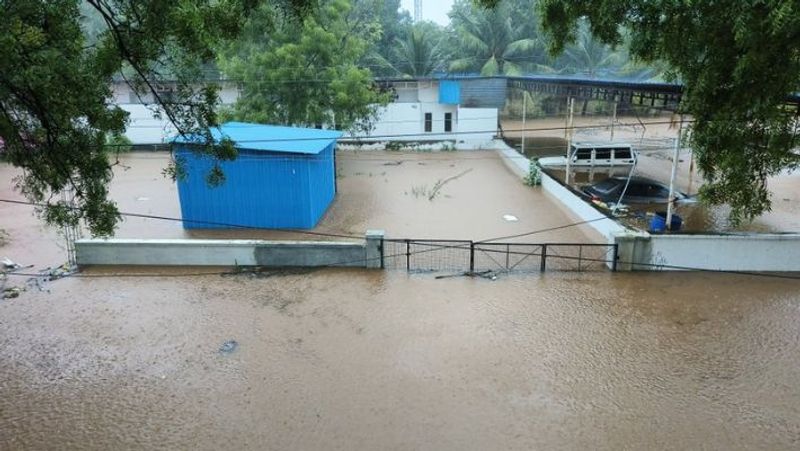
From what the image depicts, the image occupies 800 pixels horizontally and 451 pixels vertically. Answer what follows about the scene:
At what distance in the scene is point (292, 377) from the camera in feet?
29.0

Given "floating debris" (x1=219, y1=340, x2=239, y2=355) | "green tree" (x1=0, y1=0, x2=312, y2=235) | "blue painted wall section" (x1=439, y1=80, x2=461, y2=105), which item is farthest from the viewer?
"blue painted wall section" (x1=439, y1=80, x2=461, y2=105)

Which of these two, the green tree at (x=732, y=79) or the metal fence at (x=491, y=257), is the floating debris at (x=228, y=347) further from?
the green tree at (x=732, y=79)

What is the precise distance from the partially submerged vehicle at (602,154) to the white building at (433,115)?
8.19 meters

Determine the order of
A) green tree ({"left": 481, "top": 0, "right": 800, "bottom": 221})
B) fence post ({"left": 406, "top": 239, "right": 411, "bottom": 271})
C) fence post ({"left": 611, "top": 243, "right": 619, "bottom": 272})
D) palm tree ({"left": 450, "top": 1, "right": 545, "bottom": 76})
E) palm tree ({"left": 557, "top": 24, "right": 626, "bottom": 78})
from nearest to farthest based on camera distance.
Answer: green tree ({"left": 481, "top": 0, "right": 800, "bottom": 221}), fence post ({"left": 611, "top": 243, "right": 619, "bottom": 272}), fence post ({"left": 406, "top": 239, "right": 411, "bottom": 271}), palm tree ({"left": 450, "top": 1, "right": 545, "bottom": 76}), palm tree ({"left": 557, "top": 24, "right": 626, "bottom": 78})

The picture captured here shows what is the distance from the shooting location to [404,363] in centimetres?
923

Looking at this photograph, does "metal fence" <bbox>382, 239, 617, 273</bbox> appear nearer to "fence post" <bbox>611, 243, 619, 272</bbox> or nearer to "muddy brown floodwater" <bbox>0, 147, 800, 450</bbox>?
"fence post" <bbox>611, 243, 619, 272</bbox>

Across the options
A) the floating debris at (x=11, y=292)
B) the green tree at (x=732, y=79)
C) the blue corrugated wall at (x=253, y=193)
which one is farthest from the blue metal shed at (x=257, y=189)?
the green tree at (x=732, y=79)

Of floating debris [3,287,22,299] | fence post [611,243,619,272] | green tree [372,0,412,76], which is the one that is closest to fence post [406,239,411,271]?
fence post [611,243,619,272]

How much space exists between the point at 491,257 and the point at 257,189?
715 cm

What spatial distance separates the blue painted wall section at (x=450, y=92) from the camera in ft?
106

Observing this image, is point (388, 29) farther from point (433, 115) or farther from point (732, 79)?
point (732, 79)

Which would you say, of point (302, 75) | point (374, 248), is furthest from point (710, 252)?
point (302, 75)

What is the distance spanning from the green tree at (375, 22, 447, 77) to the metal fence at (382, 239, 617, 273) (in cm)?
2581

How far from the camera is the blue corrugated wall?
628 inches
